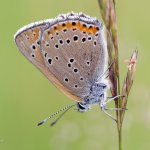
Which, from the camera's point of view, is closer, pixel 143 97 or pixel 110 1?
pixel 110 1

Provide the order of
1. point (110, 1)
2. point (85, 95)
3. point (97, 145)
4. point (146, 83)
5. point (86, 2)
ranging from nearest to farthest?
point (110, 1), point (97, 145), point (85, 95), point (146, 83), point (86, 2)

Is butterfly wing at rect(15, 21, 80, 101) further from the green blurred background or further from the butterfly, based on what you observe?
the green blurred background

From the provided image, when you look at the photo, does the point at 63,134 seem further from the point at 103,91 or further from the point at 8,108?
the point at 8,108

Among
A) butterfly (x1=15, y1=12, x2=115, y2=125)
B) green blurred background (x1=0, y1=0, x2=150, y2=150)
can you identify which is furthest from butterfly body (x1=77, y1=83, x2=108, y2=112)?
green blurred background (x1=0, y1=0, x2=150, y2=150)

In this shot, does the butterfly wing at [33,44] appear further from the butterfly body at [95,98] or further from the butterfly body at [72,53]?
the butterfly body at [95,98]

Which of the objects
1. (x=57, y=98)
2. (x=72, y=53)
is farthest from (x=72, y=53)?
(x=57, y=98)

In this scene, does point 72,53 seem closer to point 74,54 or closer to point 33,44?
point 74,54

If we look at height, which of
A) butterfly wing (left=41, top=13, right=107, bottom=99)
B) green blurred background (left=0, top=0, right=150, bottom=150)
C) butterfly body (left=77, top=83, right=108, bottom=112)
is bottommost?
green blurred background (left=0, top=0, right=150, bottom=150)

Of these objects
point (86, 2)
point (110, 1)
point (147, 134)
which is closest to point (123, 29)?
point (86, 2)

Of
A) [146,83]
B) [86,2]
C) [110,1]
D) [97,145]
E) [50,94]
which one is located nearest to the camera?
[110,1]

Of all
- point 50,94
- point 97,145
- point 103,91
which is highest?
point 103,91
